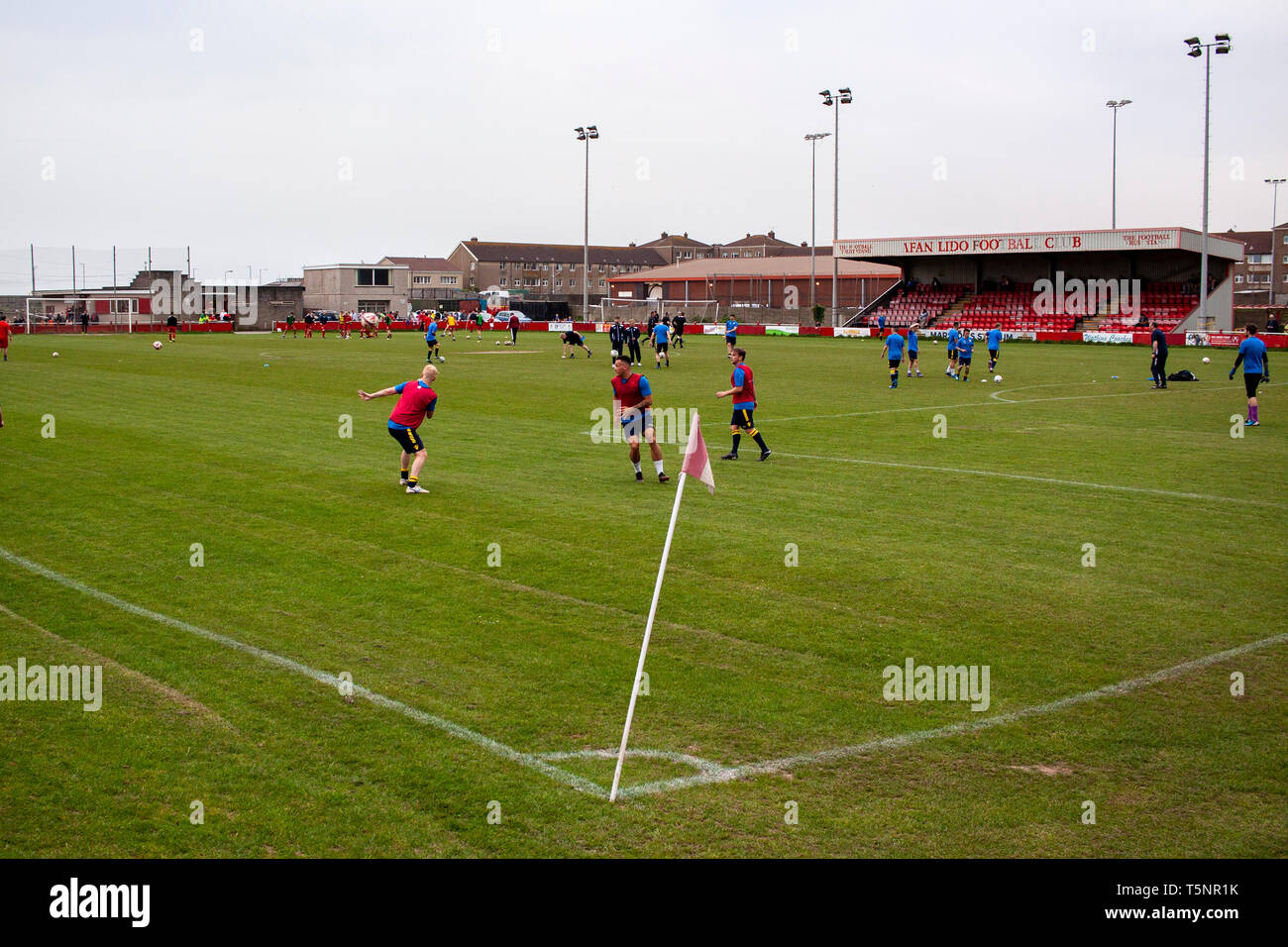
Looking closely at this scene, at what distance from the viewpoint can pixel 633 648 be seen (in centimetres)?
891

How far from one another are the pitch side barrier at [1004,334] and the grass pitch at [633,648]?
107 feet

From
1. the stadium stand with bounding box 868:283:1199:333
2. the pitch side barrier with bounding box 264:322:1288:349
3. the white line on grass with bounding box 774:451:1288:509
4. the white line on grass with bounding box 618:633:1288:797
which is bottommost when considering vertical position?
the white line on grass with bounding box 618:633:1288:797

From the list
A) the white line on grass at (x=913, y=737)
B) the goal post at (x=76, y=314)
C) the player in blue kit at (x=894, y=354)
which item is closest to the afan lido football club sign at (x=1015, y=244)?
the player in blue kit at (x=894, y=354)

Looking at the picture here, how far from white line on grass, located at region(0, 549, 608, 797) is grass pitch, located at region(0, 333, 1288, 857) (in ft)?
0.14

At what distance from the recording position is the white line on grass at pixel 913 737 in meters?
6.54

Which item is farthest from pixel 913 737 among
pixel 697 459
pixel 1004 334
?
pixel 1004 334

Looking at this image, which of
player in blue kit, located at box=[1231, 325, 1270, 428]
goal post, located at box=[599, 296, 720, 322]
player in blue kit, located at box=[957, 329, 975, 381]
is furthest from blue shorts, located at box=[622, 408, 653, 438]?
goal post, located at box=[599, 296, 720, 322]

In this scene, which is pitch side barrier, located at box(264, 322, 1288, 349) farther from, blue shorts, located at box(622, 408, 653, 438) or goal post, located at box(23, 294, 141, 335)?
blue shorts, located at box(622, 408, 653, 438)

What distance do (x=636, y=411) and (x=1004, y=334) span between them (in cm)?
5564

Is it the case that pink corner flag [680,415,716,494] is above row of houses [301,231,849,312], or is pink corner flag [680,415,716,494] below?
below

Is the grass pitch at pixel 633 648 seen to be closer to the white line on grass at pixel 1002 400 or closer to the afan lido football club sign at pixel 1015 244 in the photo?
the white line on grass at pixel 1002 400

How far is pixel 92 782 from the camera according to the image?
21.0 feet

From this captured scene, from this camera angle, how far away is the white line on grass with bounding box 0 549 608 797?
6.61 m
